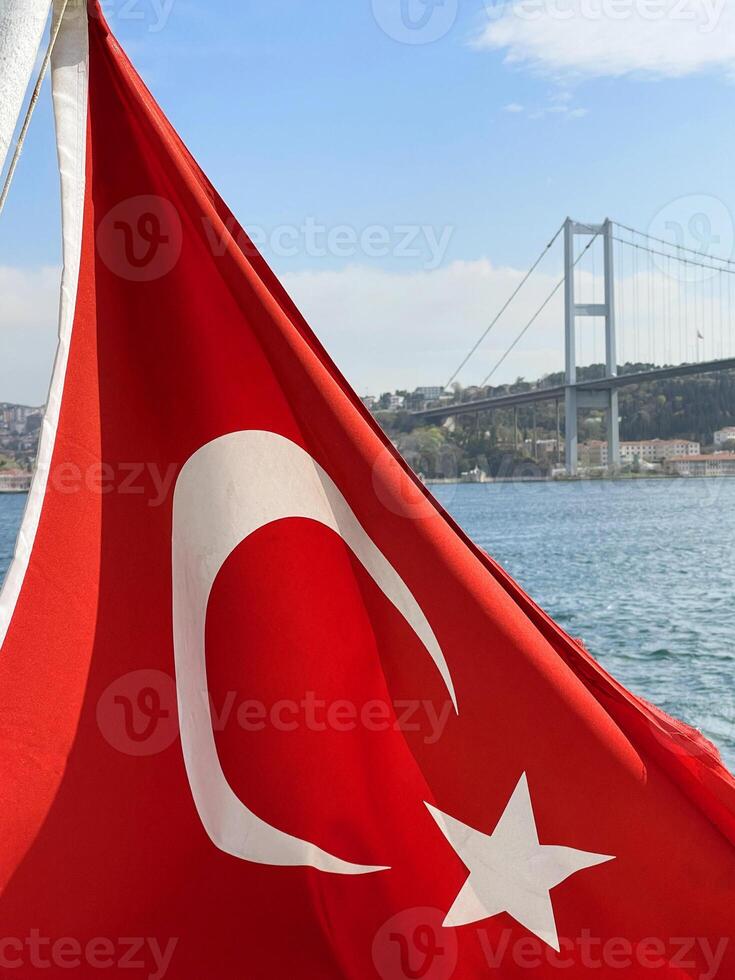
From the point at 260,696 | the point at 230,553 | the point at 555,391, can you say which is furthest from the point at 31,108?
the point at 555,391

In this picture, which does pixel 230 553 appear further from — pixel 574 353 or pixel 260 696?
pixel 574 353

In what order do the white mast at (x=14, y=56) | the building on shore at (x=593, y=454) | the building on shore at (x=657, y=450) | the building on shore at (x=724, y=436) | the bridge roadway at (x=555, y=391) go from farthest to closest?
the building on shore at (x=724, y=436) → the building on shore at (x=657, y=450) → the building on shore at (x=593, y=454) → the bridge roadway at (x=555, y=391) → the white mast at (x=14, y=56)

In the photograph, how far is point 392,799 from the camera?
1254 millimetres

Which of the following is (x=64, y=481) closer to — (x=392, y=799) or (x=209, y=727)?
(x=209, y=727)

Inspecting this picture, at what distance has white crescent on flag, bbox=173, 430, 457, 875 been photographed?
48.7 inches

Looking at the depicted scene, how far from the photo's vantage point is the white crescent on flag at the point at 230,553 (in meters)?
1.24

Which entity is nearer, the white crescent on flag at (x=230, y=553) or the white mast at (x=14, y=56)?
the white mast at (x=14, y=56)

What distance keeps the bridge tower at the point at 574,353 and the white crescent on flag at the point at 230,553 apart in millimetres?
24589

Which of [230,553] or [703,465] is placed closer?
[230,553]

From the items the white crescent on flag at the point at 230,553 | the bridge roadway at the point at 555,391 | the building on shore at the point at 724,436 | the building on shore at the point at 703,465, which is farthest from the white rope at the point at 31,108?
the building on shore at the point at 703,465

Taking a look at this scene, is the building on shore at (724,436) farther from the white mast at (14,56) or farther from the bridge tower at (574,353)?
the white mast at (14,56)

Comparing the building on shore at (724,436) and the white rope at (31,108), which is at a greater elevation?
the building on shore at (724,436)

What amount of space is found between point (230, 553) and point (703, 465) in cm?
4274

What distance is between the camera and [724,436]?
3722 cm
